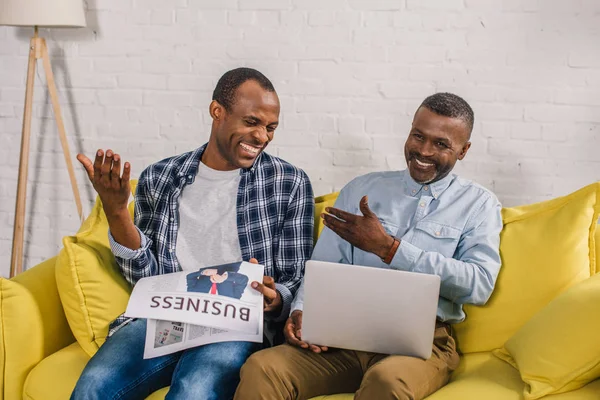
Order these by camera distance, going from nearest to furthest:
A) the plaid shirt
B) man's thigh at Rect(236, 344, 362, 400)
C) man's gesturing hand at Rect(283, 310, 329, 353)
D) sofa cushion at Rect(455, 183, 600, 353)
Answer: man's thigh at Rect(236, 344, 362, 400)
man's gesturing hand at Rect(283, 310, 329, 353)
sofa cushion at Rect(455, 183, 600, 353)
the plaid shirt

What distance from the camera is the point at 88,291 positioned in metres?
2.20

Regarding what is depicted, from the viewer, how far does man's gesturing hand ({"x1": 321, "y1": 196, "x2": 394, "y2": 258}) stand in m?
2.00

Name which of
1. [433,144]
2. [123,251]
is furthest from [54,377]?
[433,144]

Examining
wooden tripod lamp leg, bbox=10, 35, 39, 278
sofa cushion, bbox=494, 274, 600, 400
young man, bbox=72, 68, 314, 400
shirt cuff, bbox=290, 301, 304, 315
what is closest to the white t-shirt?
young man, bbox=72, 68, 314, 400

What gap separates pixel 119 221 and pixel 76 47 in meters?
1.26

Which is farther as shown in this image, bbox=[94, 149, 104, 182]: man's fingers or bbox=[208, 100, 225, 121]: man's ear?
bbox=[208, 100, 225, 121]: man's ear

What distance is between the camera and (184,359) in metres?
2.00

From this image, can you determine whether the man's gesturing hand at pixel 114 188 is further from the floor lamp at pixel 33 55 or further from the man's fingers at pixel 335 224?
the floor lamp at pixel 33 55

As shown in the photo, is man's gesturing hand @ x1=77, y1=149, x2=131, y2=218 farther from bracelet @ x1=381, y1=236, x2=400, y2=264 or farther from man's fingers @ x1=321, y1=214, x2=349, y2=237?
bracelet @ x1=381, y1=236, x2=400, y2=264

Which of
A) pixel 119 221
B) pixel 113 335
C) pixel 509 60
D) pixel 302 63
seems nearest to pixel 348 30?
pixel 302 63

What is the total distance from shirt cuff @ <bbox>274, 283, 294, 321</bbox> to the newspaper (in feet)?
0.37

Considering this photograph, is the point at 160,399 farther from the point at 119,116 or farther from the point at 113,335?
the point at 119,116

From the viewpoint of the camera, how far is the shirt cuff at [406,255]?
6.59ft

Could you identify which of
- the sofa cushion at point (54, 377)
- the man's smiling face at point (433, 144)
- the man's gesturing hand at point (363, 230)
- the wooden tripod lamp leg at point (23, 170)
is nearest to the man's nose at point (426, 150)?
the man's smiling face at point (433, 144)
